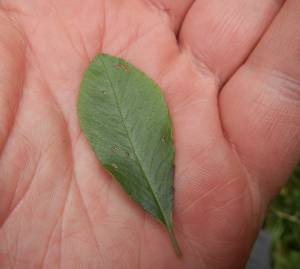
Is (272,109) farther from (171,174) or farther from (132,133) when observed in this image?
(132,133)

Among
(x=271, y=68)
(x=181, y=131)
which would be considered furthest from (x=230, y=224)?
(x=271, y=68)

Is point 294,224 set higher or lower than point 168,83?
lower

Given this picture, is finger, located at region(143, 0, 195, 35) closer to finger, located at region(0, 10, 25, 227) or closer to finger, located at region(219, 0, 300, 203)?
finger, located at region(219, 0, 300, 203)

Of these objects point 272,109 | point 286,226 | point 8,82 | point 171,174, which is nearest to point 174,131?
point 171,174

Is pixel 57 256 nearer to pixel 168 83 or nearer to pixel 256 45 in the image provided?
pixel 168 83

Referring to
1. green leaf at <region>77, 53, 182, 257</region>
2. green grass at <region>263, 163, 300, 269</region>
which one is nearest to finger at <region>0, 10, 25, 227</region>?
green leaf at <region>77, 53, 182, 257</region>

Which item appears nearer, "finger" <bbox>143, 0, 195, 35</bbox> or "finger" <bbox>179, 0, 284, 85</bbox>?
"finger" <bbox>179, 0, 284, 85</bbox>
